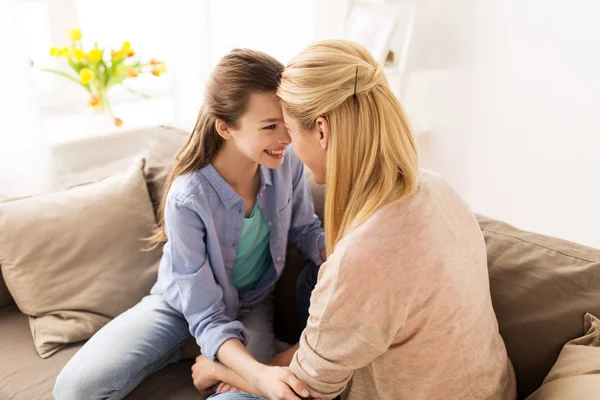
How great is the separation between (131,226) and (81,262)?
0.17 metres

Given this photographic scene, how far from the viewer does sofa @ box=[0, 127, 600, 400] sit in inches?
42.9

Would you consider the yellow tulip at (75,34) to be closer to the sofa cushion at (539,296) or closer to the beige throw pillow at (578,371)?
the sofa cushion at (539,296)

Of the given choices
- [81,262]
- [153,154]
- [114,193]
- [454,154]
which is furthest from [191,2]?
[454,154]

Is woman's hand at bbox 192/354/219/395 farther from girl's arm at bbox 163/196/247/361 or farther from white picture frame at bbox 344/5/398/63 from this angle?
white picture frame at bbox 344/5/398/63

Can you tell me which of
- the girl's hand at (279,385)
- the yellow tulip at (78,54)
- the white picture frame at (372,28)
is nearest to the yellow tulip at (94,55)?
the yellow tulip at (78,54)

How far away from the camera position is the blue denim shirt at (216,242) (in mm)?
1319

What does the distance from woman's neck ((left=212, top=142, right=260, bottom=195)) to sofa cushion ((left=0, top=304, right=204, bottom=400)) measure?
1.62 ft

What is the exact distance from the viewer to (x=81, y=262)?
154cm

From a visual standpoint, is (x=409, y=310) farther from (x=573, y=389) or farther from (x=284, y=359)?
(x=284, y=359)

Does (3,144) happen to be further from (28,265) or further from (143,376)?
(143,376)

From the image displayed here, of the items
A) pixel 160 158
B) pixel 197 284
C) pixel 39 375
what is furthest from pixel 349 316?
pixel 160 158

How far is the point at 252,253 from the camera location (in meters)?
1.50

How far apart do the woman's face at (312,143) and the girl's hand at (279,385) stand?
1.30ft

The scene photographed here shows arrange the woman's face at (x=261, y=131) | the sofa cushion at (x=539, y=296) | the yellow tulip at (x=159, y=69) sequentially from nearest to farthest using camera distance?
the sofa cushion at (x=539, y=296) < the woman's face at (x=261, y=131) < the yellow tulip at (x=159, y=69)
